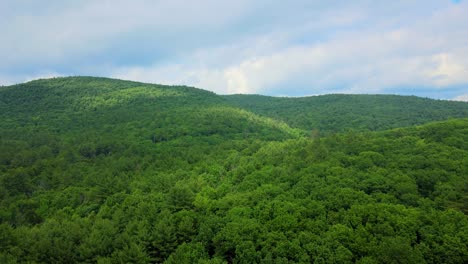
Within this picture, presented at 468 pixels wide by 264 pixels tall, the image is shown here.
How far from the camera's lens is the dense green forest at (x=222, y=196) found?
40.1 meters

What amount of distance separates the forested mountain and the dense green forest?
60.4m

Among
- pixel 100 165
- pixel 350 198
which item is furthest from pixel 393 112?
pixel 100 165

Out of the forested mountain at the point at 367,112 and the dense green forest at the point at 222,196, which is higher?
the forested mountain at the point at 367,112

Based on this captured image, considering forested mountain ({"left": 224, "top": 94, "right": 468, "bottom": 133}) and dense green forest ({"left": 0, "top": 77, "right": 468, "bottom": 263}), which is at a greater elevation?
forested mountain ({"left": 224, "top": 94, "right": 468, "bottom": 133})

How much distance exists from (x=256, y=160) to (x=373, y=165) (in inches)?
997

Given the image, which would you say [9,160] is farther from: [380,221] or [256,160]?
[380,221]

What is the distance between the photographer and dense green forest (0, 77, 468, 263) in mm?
40062

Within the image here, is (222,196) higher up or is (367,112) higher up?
(367,112)

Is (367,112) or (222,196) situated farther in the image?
(367,112)

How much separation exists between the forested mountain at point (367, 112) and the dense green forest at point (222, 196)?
60.4 meters

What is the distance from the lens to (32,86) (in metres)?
140

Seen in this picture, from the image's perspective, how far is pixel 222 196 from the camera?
59.6 meters

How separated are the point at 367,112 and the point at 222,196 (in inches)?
4767

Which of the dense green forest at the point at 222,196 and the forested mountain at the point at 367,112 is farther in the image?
the forested mountain at the point at 367,112
